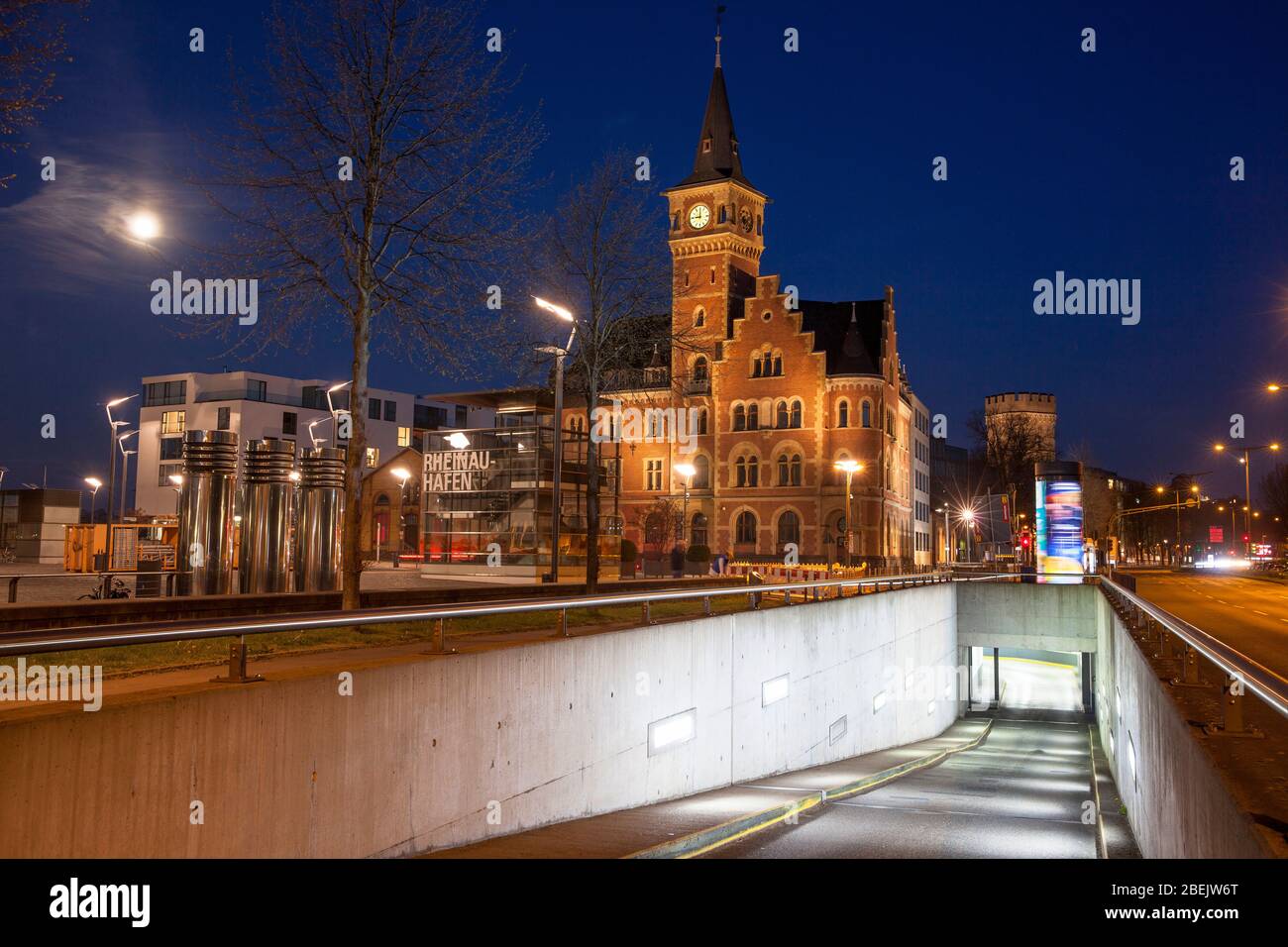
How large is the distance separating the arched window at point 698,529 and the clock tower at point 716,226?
12.5 metres

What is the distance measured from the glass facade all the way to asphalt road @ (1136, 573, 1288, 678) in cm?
1980

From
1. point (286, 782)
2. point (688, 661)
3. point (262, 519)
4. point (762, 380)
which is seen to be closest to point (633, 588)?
point (262, 519)

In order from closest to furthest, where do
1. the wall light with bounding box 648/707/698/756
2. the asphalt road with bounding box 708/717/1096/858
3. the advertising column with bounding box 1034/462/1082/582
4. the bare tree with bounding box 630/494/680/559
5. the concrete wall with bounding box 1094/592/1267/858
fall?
the concrete wall with bounding box 1094/592/1267/858 → the asphalt road with bounding box 708/717/1096/858 → the wall light with bounding box 648/707/698/756 → the advertising column with bounding box 1034/462/1082/582 → the bare tree with bounding box 630/494/680/559

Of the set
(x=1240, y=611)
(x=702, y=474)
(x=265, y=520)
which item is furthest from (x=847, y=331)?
(x=265, y=520)

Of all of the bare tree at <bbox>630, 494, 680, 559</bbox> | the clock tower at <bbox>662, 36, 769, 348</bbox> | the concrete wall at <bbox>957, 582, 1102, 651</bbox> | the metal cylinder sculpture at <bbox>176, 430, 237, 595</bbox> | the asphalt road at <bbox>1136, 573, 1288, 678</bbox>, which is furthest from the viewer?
the clock tower at <bbox>662, 36, 769, 348</bbox>

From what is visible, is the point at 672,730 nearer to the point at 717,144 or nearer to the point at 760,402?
the point at 760,402

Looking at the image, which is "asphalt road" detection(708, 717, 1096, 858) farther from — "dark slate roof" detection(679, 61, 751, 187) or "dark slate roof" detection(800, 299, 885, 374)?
"dark slate roof" detection(679, 61, 751, 187)

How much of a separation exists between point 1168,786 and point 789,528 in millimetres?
59536

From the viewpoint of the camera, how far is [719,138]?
74.6 metres

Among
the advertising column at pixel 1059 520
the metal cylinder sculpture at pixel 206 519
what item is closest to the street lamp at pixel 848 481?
the advertising column at pixel 1059 520

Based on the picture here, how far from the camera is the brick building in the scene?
67250mm

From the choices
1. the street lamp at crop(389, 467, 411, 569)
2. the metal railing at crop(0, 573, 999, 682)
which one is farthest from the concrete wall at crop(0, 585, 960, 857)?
the street lamp at crop(389, 467, 411, 569)
